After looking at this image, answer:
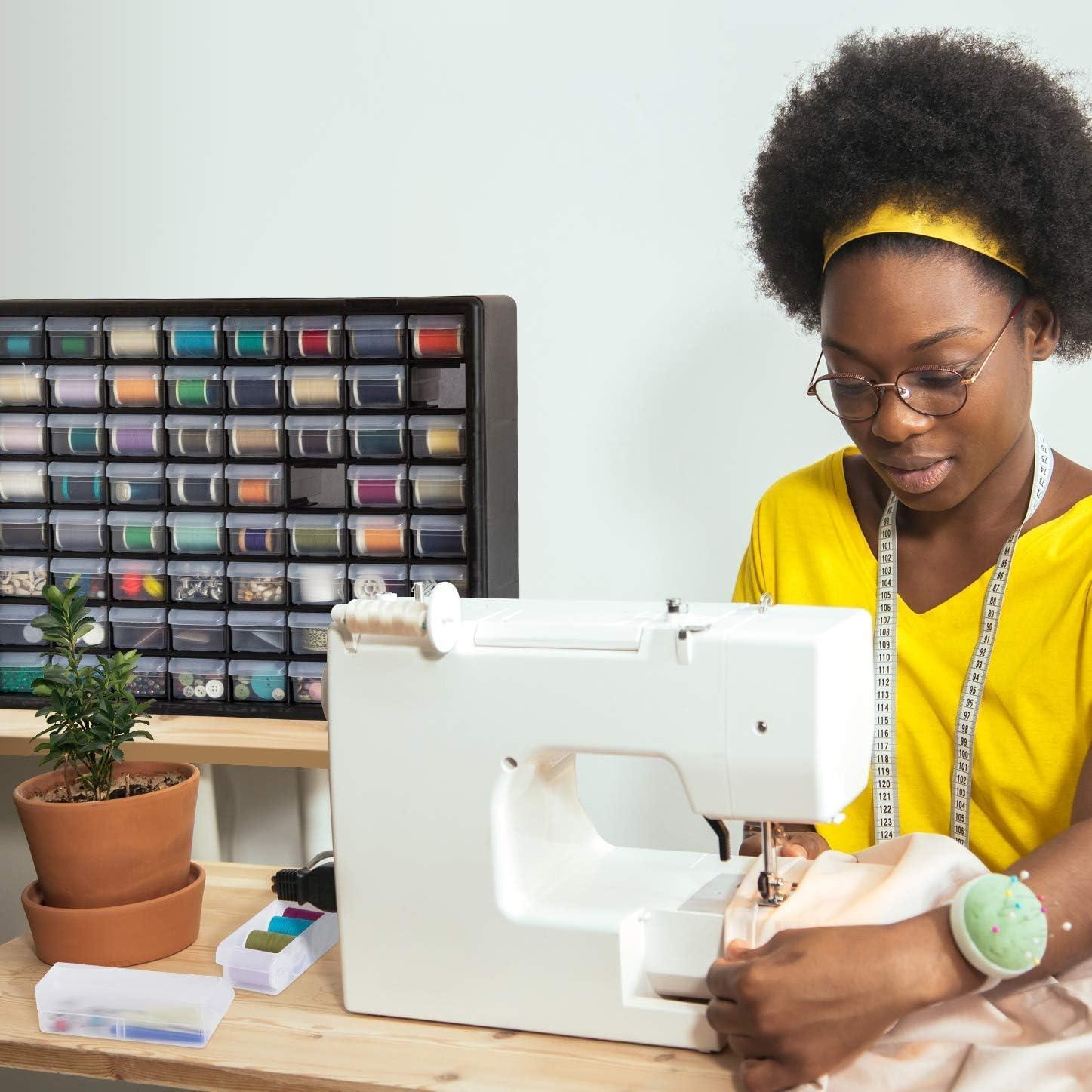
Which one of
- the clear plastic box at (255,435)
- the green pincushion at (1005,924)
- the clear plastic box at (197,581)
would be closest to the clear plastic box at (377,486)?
the clear plastic box at (255,435)

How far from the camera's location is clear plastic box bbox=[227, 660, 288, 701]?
168 centimetres

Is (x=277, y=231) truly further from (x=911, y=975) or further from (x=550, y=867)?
(x=911, y=975)

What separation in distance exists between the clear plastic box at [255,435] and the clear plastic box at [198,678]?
10.7 inches

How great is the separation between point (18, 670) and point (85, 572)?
164mm

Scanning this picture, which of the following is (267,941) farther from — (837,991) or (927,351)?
(927,351)

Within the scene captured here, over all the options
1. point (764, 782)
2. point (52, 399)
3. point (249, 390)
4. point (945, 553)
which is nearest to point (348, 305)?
point (249, 390)

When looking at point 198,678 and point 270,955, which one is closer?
point 270,955

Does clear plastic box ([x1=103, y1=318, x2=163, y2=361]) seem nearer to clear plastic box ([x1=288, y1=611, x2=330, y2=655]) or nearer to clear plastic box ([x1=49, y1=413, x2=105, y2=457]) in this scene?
clear plastic box ([x1=49, y1=413, x2=105, y2=457])

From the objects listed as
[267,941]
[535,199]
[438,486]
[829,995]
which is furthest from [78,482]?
[829,995]

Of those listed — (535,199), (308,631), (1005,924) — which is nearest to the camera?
(1005,924)

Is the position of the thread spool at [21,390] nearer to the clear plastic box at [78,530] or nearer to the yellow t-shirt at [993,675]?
the clear plastic box at [78,530]

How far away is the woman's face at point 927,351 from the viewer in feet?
3.74

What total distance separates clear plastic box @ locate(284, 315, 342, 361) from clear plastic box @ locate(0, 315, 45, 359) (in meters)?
0.34

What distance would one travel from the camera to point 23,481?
172 centimetres
